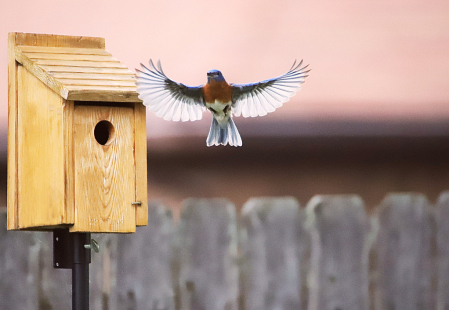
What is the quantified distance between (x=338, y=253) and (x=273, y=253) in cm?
38

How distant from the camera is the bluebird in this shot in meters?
2.90

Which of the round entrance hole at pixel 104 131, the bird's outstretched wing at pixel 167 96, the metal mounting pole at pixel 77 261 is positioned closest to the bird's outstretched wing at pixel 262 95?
the bird's outstretched wing at pixel 167 96

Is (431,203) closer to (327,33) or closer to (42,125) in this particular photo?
(327,33)

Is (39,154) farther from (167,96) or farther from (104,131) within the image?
(167,96)

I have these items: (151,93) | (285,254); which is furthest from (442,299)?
(151,93)

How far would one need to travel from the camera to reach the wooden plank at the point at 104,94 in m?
2.64

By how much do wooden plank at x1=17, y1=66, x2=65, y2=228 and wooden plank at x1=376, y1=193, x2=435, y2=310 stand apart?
2097 mm

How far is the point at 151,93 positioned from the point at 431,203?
210 cm

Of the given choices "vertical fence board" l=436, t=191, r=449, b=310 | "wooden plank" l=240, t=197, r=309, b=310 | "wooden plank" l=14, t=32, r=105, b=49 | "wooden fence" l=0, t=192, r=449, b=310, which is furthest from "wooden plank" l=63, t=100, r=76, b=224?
"vertical fence board" l=436, t=191, r=449, b=310

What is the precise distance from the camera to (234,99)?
3.00 m

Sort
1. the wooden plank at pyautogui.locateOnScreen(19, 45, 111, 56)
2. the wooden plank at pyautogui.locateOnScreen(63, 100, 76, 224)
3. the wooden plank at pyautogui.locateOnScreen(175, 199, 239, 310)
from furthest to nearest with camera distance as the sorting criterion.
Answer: the wooden plank at pyautogui.locateOnScreen(175, 199, 239, 310), the wooden plank at pyautogui.locateOnScreen(19, 45, 111, 56), the wooden plank at pyautogui.locateOnScreen(63, 100, 76, 224)

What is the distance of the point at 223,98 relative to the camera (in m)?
→ 2.96

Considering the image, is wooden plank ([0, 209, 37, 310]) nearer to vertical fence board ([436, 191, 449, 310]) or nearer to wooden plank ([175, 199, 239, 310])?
wooden plank ([175, 199, 239, 310])

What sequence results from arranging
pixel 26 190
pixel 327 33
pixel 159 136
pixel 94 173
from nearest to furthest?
pixel 94 173
pixel 26 190
pixel 159 136
pixel 327 33
